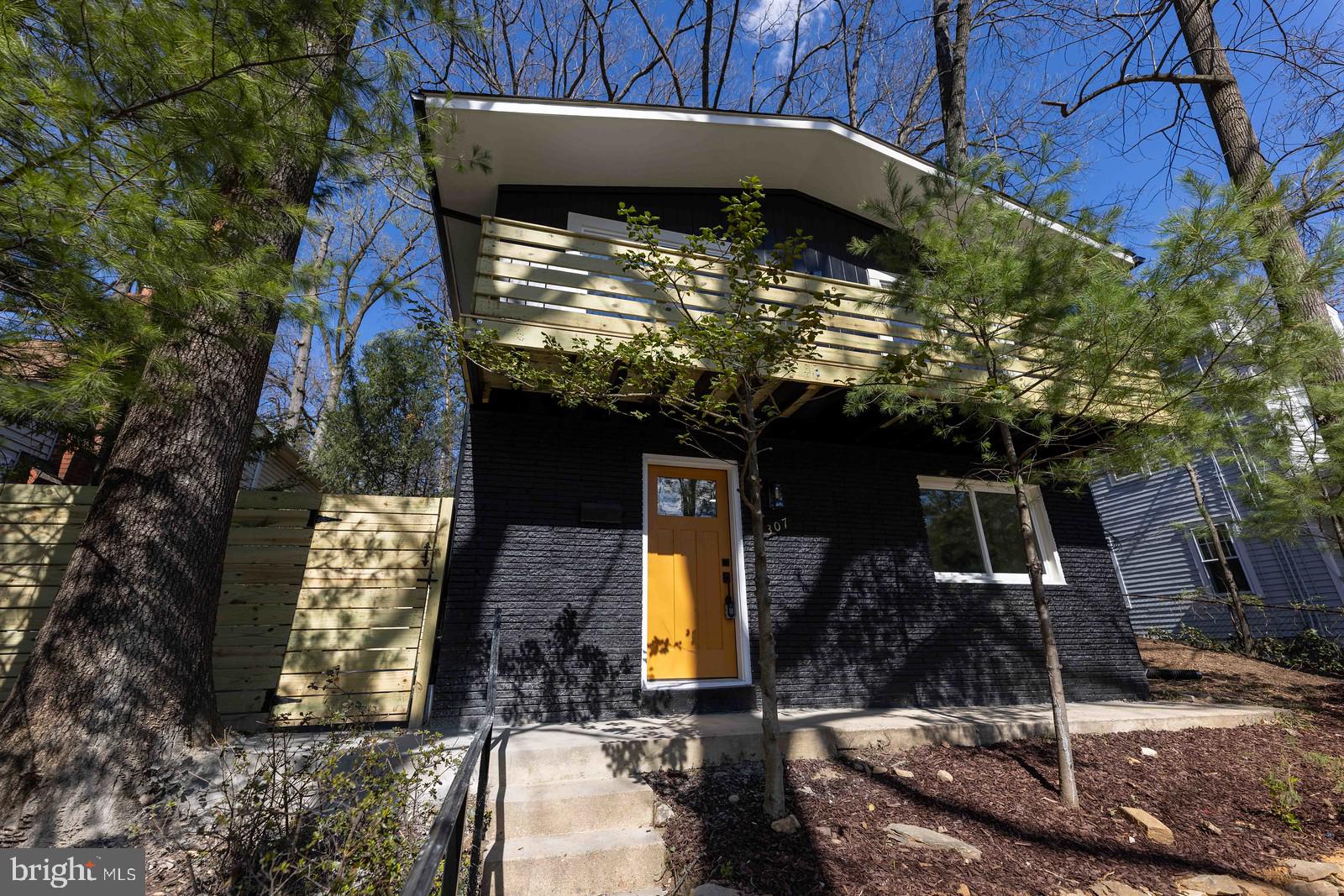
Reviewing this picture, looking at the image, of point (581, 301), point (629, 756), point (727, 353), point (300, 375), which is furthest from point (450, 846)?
point (300, 375)

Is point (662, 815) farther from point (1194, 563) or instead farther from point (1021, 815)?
point (1194, 563)

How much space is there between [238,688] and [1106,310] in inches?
258

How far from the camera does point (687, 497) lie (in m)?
5.64

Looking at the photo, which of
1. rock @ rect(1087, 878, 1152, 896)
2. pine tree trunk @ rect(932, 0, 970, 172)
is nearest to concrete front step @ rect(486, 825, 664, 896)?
rock @ rect(1087, 878, 1152, 896)

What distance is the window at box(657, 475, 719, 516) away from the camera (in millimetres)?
5566

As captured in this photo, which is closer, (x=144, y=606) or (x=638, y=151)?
(x=144, y=606)

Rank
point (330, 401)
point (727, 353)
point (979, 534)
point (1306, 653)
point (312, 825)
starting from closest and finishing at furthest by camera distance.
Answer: point (312, 825), point (727, 353), point (979, 534), point (1306, 653), point (330, 401)

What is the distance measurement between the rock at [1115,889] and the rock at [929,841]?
0.51 metres

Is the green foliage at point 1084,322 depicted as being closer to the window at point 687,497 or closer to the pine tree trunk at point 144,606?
the window at point 687,497

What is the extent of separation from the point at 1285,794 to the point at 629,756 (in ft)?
14.2

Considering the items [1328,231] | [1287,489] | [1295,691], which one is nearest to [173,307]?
[1328,231]

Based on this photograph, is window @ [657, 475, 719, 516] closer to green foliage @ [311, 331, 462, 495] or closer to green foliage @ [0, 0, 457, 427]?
green foliage @ [0, 0, 457, 427]

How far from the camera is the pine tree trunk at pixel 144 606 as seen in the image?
2328 millimetres

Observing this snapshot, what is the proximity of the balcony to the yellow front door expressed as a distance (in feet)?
5.52
